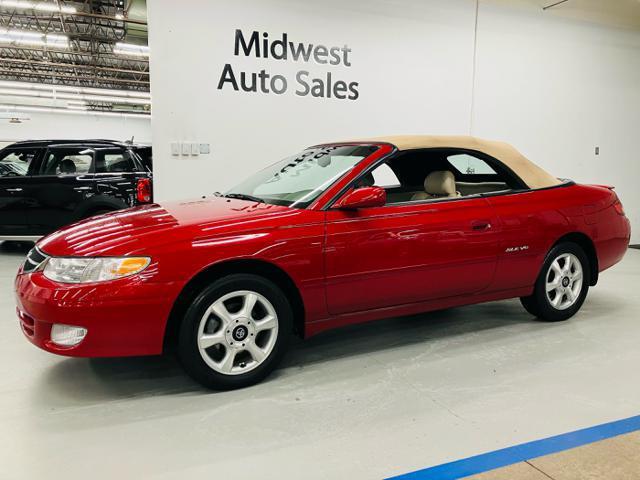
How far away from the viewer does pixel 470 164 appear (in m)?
3.63

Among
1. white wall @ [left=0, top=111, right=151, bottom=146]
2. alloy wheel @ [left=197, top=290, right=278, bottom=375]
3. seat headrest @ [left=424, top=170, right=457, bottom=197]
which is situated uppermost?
white wall @ [left=0, top=111, right=151, bottom=146]

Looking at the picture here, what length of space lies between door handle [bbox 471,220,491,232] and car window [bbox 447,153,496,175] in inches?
21.5

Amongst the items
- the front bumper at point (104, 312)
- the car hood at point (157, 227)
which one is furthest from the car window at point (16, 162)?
the front bumper at point (104, 312)

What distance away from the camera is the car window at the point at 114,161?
618 cm

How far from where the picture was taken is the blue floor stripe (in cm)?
181

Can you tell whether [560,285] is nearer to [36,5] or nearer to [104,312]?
[104,312]

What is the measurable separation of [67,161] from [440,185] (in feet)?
16.1

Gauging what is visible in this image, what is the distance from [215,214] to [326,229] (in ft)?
2.01

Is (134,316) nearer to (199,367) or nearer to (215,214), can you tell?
(199,367)

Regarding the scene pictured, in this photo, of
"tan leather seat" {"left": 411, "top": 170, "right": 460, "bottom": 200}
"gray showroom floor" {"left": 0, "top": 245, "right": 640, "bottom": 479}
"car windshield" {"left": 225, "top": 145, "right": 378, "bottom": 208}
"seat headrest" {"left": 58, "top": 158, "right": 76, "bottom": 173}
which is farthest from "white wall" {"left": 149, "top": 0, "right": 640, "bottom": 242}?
"gray showroom floor" {"left": 0, "top": 245, "right": 640, "bottom": 479}

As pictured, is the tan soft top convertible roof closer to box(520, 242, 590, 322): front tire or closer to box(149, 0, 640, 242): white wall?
box(520, 242, 590, 322): front tire

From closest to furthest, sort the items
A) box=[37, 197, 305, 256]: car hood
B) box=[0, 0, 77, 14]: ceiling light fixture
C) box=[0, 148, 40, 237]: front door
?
1. box=[37, 197, 305, 256]: car hood
2. box=[0, 148, 40, 237]: front door
3. box=[0, 0, 77, 14]: ceiling light fixture

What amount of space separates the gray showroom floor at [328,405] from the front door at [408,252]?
0.41 m

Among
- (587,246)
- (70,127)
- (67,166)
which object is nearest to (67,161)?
(67,166)
